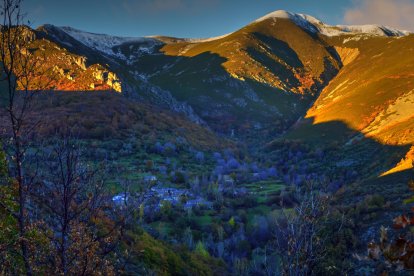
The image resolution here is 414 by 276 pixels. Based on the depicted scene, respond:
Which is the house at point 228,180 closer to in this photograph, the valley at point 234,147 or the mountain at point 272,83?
the valley at point 234,147

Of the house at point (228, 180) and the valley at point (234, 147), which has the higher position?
the valley at point (234, 147)

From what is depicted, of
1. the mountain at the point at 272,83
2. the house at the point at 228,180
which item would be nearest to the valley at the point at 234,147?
the house at the point at 228,180

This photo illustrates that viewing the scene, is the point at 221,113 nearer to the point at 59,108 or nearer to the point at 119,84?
the point at 119,84

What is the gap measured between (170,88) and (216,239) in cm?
11730

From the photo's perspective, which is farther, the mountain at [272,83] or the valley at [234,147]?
the mountain at [272,83]

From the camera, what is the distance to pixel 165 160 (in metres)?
78.6

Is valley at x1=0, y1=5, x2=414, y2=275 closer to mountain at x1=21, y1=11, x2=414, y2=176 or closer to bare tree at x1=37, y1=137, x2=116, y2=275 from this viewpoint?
bare tree at x1=37, y1=137, x2=116, y2=275

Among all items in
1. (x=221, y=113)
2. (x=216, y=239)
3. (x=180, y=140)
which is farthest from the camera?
(x=221, y=113)

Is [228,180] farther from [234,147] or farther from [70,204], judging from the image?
[70,204]

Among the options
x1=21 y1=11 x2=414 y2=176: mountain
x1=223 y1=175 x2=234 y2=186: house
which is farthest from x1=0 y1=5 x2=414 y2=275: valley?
x1=21 y1=11 x2=414 y2=176: mountain

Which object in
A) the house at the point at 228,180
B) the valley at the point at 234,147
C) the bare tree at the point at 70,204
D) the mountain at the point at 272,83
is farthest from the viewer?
the mountain at the point at 272,83

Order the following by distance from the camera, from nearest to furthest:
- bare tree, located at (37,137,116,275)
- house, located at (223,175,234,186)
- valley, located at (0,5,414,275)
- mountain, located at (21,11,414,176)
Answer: bare tree, located at (37,137,116,275), valley, located at (0,5,414,275), house, located at (223,175,234,186), mountain, located at (21,11,414,176)

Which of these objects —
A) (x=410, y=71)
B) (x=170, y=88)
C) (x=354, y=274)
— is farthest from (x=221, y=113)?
(x=354, y=274)

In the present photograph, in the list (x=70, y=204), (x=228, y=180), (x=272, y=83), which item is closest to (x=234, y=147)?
(x=228, y=180)
